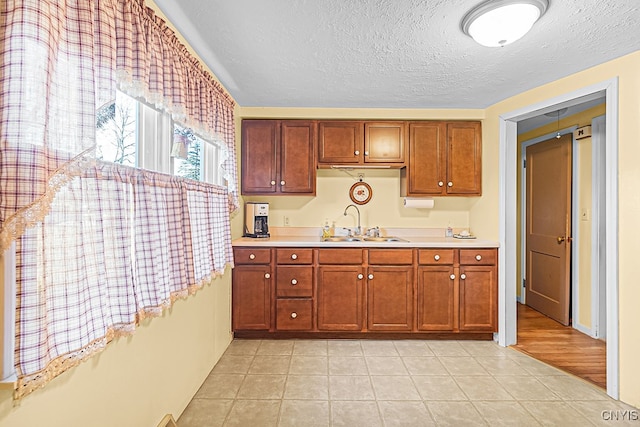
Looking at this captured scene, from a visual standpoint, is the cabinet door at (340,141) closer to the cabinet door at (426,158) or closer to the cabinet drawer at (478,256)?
the cabinet door at (426,158)

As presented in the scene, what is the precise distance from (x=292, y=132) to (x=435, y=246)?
1823 mm

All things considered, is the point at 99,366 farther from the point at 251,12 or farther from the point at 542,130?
the point at 542,130

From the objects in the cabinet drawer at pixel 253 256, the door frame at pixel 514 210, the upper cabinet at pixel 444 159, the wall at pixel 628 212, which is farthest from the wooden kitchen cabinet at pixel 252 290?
the wall at pixel 628 212

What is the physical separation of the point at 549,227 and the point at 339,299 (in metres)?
2.67

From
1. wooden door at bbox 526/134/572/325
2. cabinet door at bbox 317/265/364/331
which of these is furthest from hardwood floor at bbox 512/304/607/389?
cabinet door at bbox 317/265/364/331

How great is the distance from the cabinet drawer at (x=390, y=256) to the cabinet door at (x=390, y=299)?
2.3 inches

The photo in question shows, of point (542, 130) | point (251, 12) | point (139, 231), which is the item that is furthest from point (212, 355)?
point (542, 130)

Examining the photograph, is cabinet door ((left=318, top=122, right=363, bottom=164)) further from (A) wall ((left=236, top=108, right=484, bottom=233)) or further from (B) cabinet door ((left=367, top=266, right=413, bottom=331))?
(B) cabinet door ((left=367, top=266, right=413, bottom=331))

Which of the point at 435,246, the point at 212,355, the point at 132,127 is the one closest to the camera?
the point at 132,127

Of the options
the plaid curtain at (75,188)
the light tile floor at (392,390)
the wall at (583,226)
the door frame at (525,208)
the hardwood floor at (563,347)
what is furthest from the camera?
the door frame at (525,208)

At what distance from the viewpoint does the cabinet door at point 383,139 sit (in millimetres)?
3525

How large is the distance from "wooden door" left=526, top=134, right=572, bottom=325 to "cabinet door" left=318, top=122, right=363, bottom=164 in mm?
2285

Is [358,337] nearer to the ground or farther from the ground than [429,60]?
nearer to the ground

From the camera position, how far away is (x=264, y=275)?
327 cm
